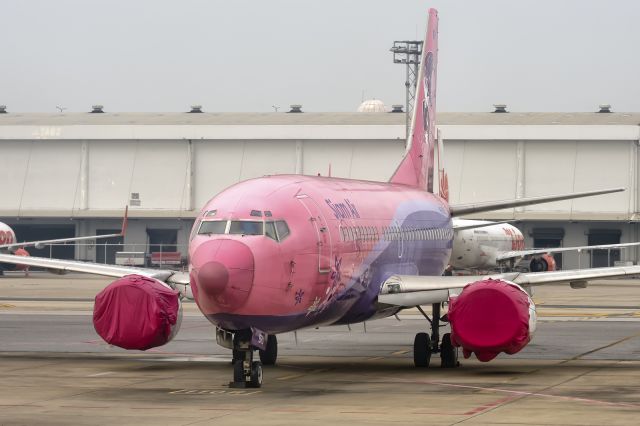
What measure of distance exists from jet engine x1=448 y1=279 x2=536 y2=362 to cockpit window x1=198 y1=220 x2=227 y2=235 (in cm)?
546

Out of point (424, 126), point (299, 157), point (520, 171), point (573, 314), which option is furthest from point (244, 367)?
point (299, 157)

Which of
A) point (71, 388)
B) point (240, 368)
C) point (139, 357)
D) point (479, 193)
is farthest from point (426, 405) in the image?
point (479, 193)

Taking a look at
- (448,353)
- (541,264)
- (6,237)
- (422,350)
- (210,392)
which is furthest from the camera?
(541,264)

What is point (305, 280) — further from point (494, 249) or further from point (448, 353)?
point (494, 249)

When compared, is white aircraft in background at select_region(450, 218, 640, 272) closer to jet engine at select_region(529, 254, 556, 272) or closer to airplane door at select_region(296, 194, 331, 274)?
jet engine at select_region(529, 254, 556, 272)

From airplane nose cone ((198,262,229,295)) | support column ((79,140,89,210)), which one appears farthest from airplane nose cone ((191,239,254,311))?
support column ((79,140,89,210))

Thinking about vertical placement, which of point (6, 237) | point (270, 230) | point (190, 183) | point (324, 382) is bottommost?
point (324, 382)

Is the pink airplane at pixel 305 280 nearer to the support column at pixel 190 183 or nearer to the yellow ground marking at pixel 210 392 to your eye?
the yellow ground marking at pixel 210 392

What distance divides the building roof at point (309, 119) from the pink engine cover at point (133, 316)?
264 ft

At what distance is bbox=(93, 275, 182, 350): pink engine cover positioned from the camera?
89.9 feet

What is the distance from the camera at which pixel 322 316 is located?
2644 centimetres

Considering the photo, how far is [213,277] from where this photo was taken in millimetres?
22500

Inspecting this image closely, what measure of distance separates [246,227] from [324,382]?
4.05 metres

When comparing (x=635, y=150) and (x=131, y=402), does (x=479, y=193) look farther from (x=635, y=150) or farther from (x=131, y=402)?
(x=131, y=402)
